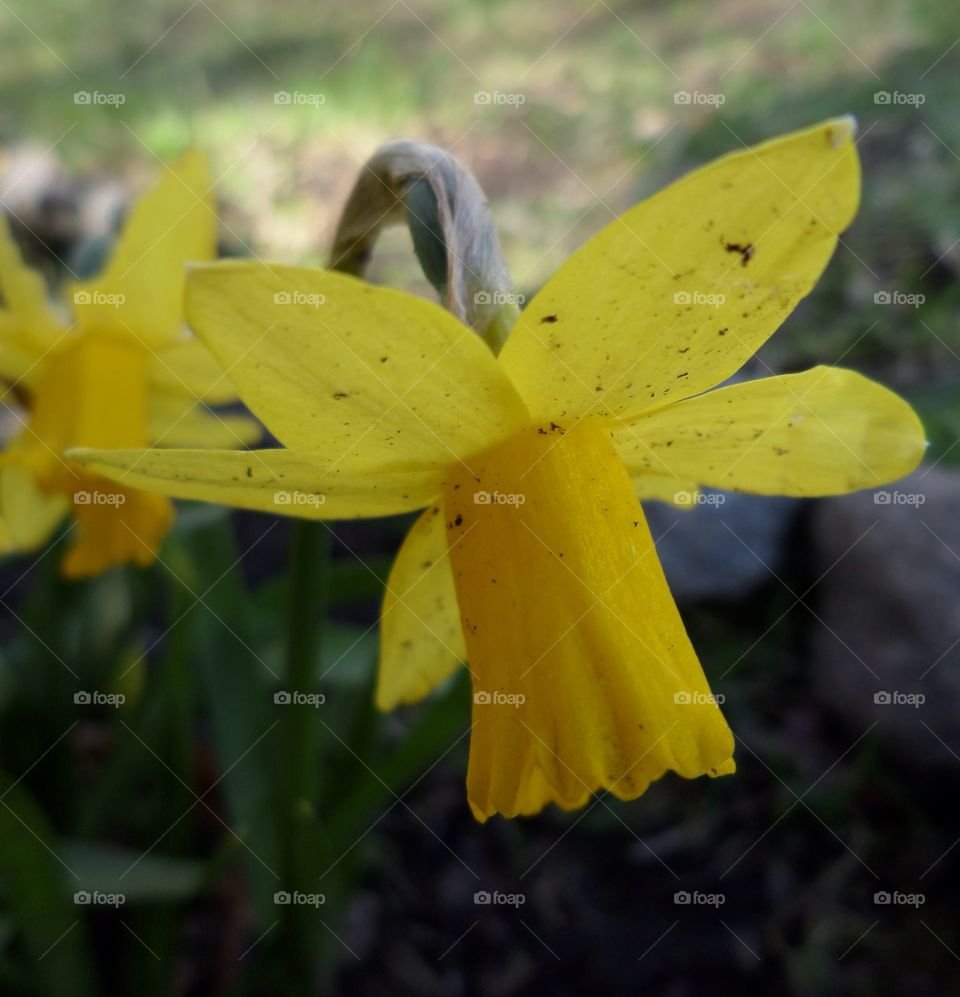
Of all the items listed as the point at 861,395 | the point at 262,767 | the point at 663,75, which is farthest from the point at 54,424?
the point at 663,75

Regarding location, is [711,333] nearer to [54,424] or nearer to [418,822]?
[54,424]

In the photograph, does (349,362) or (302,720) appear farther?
(302,720)
